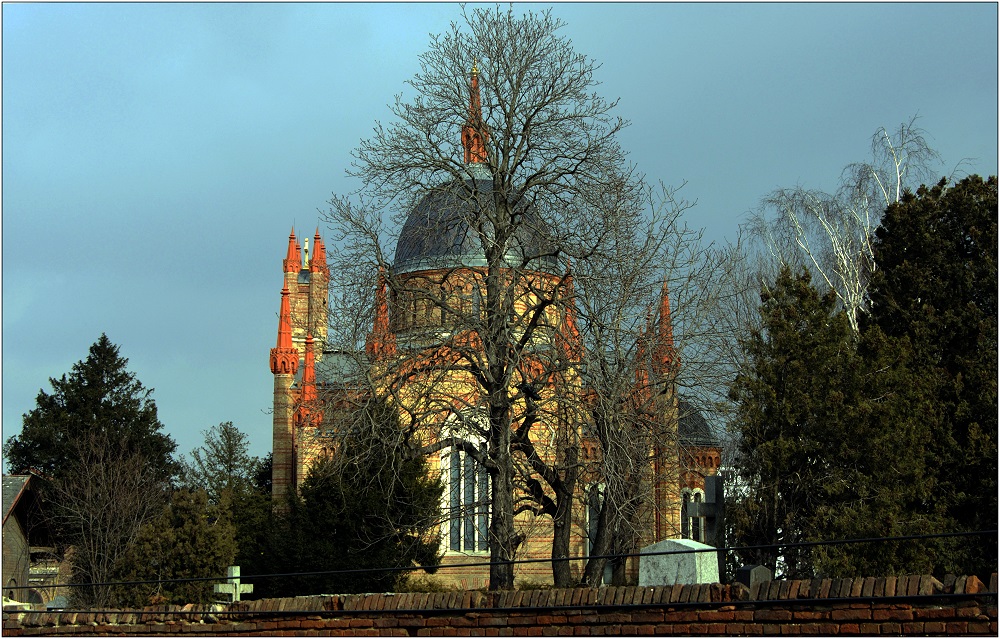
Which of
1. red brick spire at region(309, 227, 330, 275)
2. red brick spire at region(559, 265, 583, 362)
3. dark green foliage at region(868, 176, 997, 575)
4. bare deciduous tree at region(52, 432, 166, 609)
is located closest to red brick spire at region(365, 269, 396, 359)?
red brick spire at region(559, 265, 583, 362)

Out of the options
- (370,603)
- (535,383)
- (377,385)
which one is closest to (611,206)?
(535,383)

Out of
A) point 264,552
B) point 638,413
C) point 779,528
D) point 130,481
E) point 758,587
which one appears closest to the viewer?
point 758,587

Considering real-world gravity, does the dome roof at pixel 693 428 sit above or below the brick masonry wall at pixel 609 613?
above

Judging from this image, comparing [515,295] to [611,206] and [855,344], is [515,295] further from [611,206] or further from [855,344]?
[855,344]

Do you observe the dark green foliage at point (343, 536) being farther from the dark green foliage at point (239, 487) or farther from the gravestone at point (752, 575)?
the gravestone at point (752, 575)

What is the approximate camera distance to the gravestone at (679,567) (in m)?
12.2

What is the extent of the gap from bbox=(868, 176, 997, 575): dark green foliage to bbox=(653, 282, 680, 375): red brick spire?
14.2 feet

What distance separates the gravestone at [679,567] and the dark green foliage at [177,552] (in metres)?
23.3

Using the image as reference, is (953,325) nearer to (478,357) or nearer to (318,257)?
(478,357)

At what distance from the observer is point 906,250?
81.6 feet

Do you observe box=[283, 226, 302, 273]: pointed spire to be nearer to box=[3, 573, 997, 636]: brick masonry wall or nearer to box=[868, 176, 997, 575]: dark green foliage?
box=[868, 176, 997, 575]: dark green foliage

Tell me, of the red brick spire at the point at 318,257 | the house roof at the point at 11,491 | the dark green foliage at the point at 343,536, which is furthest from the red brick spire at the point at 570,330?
the red brick spire at the point at 318,257

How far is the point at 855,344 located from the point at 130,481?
89.7 feet

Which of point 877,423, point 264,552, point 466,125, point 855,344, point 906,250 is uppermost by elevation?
point 466,125
